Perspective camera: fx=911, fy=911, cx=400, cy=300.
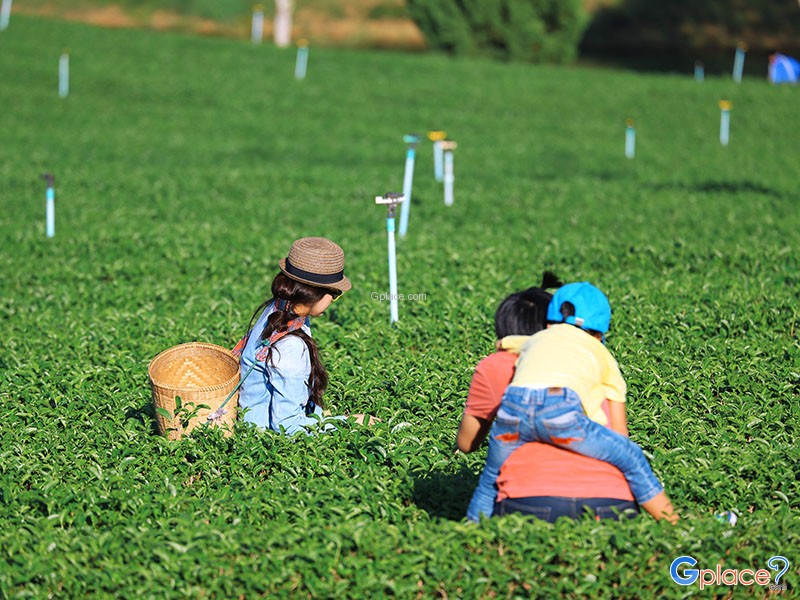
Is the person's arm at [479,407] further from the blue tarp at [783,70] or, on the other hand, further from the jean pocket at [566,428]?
the blue tarp at [783,70]

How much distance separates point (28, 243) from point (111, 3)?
44196mm

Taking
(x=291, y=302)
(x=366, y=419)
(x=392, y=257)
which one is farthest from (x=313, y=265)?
(x=392, y=257)

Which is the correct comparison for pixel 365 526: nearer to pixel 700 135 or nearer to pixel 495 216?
pixel 495 216

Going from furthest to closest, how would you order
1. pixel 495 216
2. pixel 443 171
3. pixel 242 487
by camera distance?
pixel 443 171
pixel 495 216
pixel 242 487

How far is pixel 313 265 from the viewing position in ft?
20.4

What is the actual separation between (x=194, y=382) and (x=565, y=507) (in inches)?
129

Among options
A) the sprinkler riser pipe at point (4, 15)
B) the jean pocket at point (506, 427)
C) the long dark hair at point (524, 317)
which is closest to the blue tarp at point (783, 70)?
the sprinkler riser pipe at point (4, 15)

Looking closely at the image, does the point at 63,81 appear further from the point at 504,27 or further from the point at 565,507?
the point at 565,507

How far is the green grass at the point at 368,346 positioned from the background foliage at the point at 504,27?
15663 millimetres

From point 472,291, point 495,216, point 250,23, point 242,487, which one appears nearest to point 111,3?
point 250,23

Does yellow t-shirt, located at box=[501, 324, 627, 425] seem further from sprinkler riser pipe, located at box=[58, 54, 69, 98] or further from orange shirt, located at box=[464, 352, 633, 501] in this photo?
sprinkler riser pipe, located at box=[58, 54, 69, 98]

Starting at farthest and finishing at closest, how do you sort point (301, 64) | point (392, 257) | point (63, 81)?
point (301, 64) < point (63, 81) < point (392, 257)

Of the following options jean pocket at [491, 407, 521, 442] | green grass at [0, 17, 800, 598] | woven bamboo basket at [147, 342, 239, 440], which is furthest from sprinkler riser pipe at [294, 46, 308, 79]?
jean pocket at [491, 407, 521, 442]

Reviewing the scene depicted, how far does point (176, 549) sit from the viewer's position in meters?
4.98
